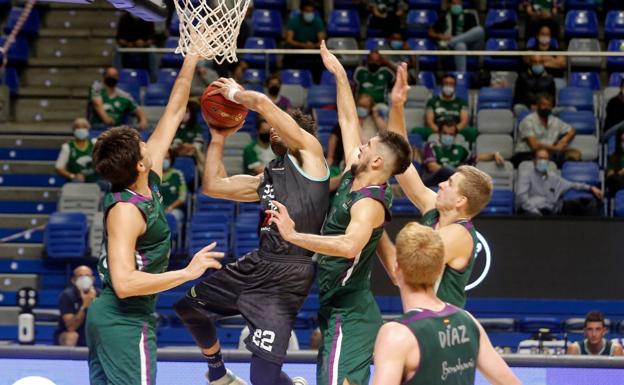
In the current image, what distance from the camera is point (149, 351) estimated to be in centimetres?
562

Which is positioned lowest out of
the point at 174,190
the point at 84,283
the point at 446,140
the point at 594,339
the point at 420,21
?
the point at 594,339

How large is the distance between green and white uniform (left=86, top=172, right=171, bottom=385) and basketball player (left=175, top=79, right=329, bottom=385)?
59cm

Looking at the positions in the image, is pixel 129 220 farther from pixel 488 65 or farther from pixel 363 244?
pixel 488 65

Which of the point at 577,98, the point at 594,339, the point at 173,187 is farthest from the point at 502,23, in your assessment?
the point at 594,339

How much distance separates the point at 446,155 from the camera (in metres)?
12.7

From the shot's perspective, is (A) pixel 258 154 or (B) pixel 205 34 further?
(A) pixel 258 154

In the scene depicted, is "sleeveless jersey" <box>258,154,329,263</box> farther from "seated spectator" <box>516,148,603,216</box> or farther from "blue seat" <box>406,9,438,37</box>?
"blue seat" <box>406,9,438,37</box>

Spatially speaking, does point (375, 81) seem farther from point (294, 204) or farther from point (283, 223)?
point (283, 223)

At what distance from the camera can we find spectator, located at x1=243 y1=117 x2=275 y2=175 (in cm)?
1243

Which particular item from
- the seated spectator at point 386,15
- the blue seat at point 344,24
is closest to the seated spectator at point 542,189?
the seated spectator at point 386,15

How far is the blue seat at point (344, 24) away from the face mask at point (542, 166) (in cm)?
422

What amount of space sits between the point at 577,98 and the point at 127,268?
9.56m

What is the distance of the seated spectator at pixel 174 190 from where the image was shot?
12570 millimetres

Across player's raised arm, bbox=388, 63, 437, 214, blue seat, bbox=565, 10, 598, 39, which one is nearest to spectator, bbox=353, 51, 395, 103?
blue seat, bbox=565, 10, 598, 39
